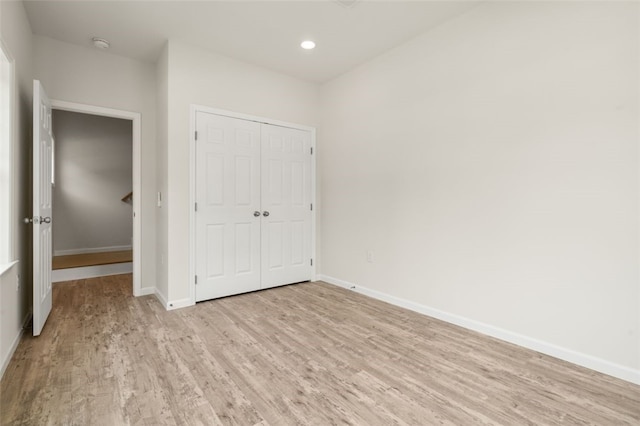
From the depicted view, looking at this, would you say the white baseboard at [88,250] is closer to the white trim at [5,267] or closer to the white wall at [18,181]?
the white wall at [18,181]

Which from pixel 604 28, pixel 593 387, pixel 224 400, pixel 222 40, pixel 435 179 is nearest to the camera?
pixel 224 400

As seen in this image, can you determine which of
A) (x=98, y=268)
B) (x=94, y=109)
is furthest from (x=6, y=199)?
(x=98, y=268)

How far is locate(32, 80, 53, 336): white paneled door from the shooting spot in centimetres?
250

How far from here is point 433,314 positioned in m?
3.01

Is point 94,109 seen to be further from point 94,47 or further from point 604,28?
point 604,28

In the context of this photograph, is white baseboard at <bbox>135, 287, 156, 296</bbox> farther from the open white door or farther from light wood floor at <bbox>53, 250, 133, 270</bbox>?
light wood floor at <bbox>53, 250, 133, 270</bbox>

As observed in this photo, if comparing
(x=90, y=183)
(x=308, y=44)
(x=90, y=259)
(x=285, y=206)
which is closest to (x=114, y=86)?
(x=308, y=44)

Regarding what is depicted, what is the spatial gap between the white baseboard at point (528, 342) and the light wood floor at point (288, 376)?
8 centimetres

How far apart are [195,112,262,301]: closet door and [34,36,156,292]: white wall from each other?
782 mm

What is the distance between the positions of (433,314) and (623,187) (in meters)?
1.74

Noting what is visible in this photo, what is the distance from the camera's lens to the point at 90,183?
5.79m

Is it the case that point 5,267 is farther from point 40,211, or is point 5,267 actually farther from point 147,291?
point 147,291

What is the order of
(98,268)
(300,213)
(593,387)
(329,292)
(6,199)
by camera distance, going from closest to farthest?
(593,387), (6,199), (329,292), (300,213), (98,268)

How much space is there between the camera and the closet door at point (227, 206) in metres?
3.42
